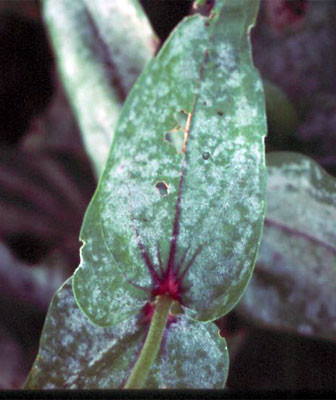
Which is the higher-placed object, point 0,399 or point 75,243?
point 0,399

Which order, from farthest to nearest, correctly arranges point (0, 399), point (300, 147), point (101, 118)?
point (300, 147) < point (101, 118) < point (0, 399)

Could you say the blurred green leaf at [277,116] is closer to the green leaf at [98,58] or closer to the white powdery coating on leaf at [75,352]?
the green leaf at [98,58]

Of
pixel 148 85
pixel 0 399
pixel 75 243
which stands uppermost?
pixel 148 85

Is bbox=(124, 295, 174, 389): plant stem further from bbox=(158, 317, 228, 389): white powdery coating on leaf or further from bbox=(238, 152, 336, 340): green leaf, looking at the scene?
bbox=(238, 152, 336, 340): green leaf

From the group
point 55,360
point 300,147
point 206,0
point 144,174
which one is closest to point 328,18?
point 300,147

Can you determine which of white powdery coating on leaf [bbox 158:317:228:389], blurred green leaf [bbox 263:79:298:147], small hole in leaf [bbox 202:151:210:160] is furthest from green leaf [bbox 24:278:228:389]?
blurred green leaf [bbox 263:79:298:147]

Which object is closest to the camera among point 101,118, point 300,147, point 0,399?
point 0,399

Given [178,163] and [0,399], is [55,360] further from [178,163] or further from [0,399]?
[178,163]
